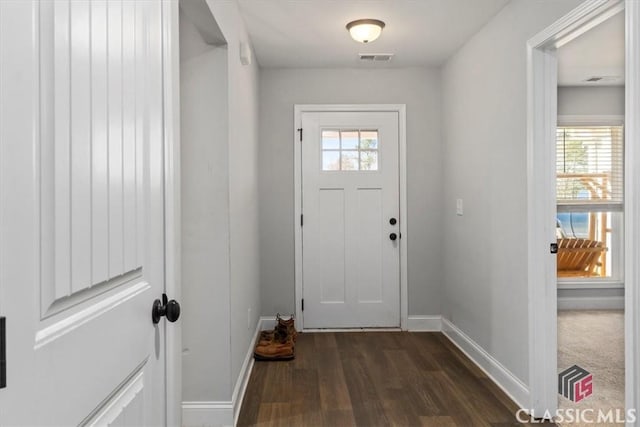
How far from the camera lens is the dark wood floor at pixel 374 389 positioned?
7.93 feet

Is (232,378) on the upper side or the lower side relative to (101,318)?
lower

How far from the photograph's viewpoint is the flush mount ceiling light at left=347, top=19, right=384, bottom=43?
3.03 m

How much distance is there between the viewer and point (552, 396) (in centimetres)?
241

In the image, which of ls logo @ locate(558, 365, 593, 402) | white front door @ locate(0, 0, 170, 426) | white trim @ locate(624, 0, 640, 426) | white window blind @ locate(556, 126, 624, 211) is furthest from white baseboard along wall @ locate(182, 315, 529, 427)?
white window blind @ locate(556, 126, 624, 211)

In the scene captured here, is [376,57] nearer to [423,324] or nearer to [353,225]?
[353,225]

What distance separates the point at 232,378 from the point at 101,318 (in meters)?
1.64

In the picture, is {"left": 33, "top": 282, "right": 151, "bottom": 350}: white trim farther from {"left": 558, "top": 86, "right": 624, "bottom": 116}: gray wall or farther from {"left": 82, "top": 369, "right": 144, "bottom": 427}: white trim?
{"left": 558, "top": 86, "right": 624, "bottom": 116}: gray wall

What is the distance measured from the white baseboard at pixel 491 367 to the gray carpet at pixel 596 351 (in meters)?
0.23

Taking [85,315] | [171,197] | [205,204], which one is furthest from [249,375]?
[85,315]

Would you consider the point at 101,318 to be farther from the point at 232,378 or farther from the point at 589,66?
the point at 589,66

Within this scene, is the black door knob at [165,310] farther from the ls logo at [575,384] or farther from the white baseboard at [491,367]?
the ls logo at [575,384]

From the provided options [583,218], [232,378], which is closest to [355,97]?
[232,378]

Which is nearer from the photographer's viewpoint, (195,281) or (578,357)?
(195,281)

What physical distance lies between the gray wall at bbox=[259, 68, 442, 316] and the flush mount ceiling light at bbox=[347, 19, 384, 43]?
1.01 m
